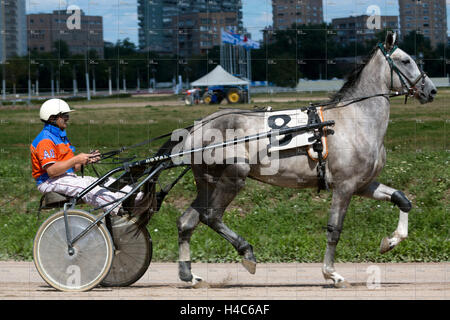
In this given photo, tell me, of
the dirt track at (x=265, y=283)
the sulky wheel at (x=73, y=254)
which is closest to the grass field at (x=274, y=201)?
the dirt track at (x=265, y=283)

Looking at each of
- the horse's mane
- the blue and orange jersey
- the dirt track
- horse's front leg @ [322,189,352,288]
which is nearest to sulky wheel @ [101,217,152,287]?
the dirt track

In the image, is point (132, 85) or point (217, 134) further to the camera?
point (132, 85)

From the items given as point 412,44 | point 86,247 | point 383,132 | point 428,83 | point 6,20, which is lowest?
point 86,247

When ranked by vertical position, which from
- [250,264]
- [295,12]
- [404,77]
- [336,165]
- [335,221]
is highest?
[295,12]

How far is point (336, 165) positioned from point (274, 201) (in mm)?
3823

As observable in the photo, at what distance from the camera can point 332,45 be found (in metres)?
9.82

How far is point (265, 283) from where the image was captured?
23.2 ft

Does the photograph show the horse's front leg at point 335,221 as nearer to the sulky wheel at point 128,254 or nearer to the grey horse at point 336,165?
the grey horse at point 336,165

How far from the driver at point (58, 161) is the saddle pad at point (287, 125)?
154 cm

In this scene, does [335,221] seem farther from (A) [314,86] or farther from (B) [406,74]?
(A) [314,86]

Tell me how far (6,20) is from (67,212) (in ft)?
28.9

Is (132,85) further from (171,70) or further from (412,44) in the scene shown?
(412,44)

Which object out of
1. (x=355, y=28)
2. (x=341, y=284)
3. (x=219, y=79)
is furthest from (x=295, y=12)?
(x=341, y=284)

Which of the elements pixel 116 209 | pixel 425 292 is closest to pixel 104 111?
pixel 116 209
